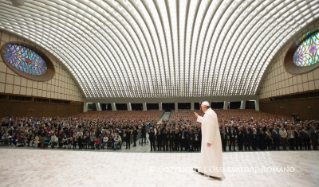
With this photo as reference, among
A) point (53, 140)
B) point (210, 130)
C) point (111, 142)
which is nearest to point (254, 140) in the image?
point (210, 130)

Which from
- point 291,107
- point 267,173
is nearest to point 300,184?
point 267,173

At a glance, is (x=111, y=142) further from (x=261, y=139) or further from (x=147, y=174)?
(x=261, y=139)

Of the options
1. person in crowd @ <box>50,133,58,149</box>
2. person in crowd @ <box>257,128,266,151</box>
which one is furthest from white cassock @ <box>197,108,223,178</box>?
person in crowd @ <box>50,133,58,149</box>

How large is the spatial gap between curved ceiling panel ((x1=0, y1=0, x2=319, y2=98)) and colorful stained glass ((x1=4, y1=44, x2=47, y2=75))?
2.34m

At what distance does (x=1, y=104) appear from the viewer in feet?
79.6

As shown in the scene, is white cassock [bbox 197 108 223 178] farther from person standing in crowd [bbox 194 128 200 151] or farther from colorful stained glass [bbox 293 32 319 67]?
colorful stained glass [bbox 293 32 319 67]

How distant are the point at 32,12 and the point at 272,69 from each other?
3971 cm

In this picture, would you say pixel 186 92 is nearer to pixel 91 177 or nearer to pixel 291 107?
pixel 291 107

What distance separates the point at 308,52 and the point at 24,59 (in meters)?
43.4

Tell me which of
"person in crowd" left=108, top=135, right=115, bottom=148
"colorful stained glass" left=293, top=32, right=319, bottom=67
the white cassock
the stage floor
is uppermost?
"colorful stained glass" left=293, top=32, right=319, bottom=67

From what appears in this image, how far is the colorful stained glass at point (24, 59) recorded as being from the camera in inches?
1023

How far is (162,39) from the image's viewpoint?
2819 cm

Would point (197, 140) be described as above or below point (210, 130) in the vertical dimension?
below

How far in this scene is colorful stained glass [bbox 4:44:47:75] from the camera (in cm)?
2599
